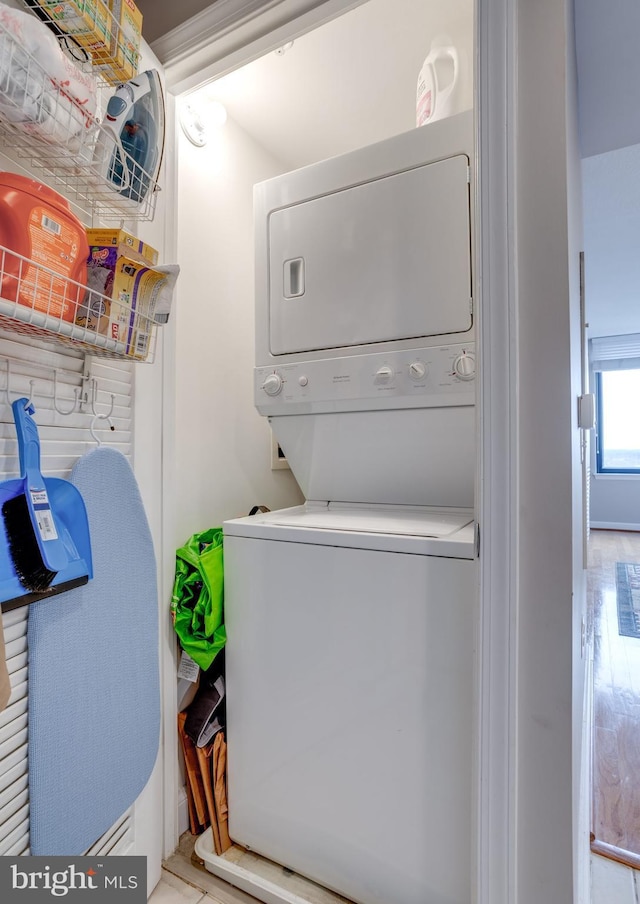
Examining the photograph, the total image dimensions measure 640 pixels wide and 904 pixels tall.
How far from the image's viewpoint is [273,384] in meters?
1.51

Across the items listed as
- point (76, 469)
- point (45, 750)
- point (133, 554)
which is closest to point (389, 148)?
point (76, 469)

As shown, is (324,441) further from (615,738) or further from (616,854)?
(615,738)

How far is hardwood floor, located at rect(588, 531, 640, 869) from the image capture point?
1.47 metres

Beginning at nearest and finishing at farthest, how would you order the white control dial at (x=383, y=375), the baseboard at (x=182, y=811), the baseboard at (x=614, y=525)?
1. the white control dial at (x=383, y=375)
2. the baseboard at (x=182, y=811)
3. the baseboard at (x=614, y=525)

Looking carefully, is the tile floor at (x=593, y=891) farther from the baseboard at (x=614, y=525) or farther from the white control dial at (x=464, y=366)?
the baseboard at (x=614, y=525)

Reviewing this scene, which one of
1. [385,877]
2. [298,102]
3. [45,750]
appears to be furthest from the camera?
[298,102]

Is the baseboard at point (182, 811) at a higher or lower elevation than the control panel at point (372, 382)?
lower

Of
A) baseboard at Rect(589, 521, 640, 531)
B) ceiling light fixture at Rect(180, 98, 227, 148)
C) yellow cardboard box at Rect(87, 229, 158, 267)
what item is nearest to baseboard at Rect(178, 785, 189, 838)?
yellow cardboard box at Rect(87, 229, 158, 267)

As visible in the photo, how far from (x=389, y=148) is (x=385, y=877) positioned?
1.97 m

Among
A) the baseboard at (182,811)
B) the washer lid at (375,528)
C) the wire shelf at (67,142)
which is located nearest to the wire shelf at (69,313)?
the wire shelf at (67,142)

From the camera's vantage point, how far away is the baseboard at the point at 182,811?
145 centimetres

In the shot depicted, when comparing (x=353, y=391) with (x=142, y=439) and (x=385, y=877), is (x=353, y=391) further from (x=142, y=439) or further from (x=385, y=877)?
(x=385, y=877)

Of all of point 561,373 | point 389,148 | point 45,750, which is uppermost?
point 389,148

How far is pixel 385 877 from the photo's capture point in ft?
3.74
